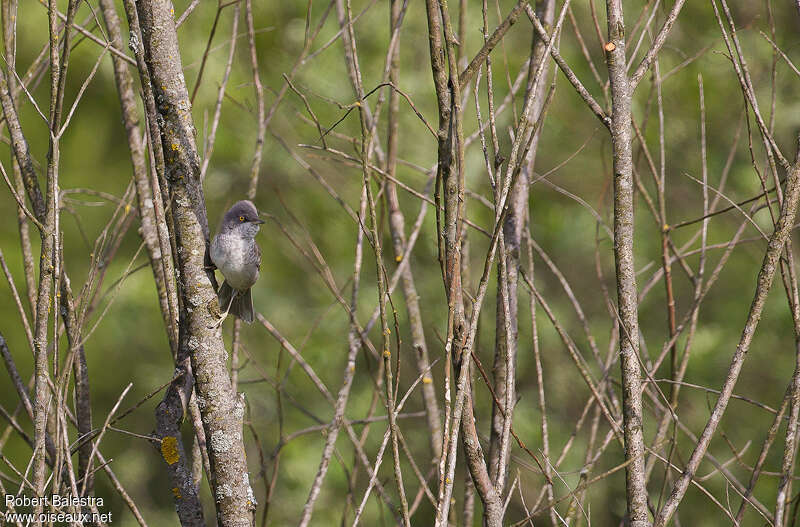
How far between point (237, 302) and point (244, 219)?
237 millimetres

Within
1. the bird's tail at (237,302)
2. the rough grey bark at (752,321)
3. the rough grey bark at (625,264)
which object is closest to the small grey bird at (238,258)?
the bird's tail at (237,302)

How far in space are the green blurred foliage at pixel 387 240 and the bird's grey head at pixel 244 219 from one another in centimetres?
231

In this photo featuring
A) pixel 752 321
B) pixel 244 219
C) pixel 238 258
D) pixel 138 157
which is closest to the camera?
pixel 752 321

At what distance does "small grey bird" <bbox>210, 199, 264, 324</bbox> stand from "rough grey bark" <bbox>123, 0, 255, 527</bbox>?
0.18 metres

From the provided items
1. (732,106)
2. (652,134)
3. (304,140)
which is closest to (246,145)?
(304,140)

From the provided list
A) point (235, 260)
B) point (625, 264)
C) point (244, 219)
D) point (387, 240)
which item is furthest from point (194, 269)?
point (387, 240)

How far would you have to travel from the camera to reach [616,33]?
128cm

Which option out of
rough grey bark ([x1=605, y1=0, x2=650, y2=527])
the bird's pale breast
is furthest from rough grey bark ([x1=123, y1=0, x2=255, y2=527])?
rough grey bark ([x1=605, y1=0, x2=650, y2=527])

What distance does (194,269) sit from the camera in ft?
4.22

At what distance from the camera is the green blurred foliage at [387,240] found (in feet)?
14.2

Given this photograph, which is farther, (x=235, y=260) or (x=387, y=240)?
(x=387, y=240)

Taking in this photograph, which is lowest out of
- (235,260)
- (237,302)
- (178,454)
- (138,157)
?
(178,454)

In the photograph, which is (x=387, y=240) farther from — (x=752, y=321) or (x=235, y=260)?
(x=752, y=321)

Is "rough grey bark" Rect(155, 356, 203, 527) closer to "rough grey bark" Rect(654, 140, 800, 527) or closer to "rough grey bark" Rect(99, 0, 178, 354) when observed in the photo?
"rough grey bark" Rect(99, 0, 178, 354)
